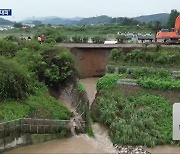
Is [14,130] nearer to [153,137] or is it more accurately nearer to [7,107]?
[7,107]

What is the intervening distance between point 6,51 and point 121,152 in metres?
13.2

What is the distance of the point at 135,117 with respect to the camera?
19.4 m

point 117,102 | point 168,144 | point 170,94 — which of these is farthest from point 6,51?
point 168,144

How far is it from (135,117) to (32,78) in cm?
727

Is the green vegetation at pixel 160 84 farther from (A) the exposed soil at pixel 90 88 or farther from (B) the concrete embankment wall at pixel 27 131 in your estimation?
(B) the concrete embankment wall at pixel 27 131

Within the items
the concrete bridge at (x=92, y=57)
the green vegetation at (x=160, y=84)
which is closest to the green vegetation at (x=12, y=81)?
the green vegetation at (x=160, y=84)

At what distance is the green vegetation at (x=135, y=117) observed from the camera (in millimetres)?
18328

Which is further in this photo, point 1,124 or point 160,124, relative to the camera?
point 160,124

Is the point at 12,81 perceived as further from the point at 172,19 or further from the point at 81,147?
the point at 172,19

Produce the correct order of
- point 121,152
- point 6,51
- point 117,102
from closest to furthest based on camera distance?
1. point 121,152
2. point 117,102
3. point 6,51

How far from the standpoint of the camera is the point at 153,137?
18.4m

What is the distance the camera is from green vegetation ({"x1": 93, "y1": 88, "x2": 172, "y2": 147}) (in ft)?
60.1

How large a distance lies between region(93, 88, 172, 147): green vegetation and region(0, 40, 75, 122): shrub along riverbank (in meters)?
2.38

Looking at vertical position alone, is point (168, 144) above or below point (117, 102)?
below
